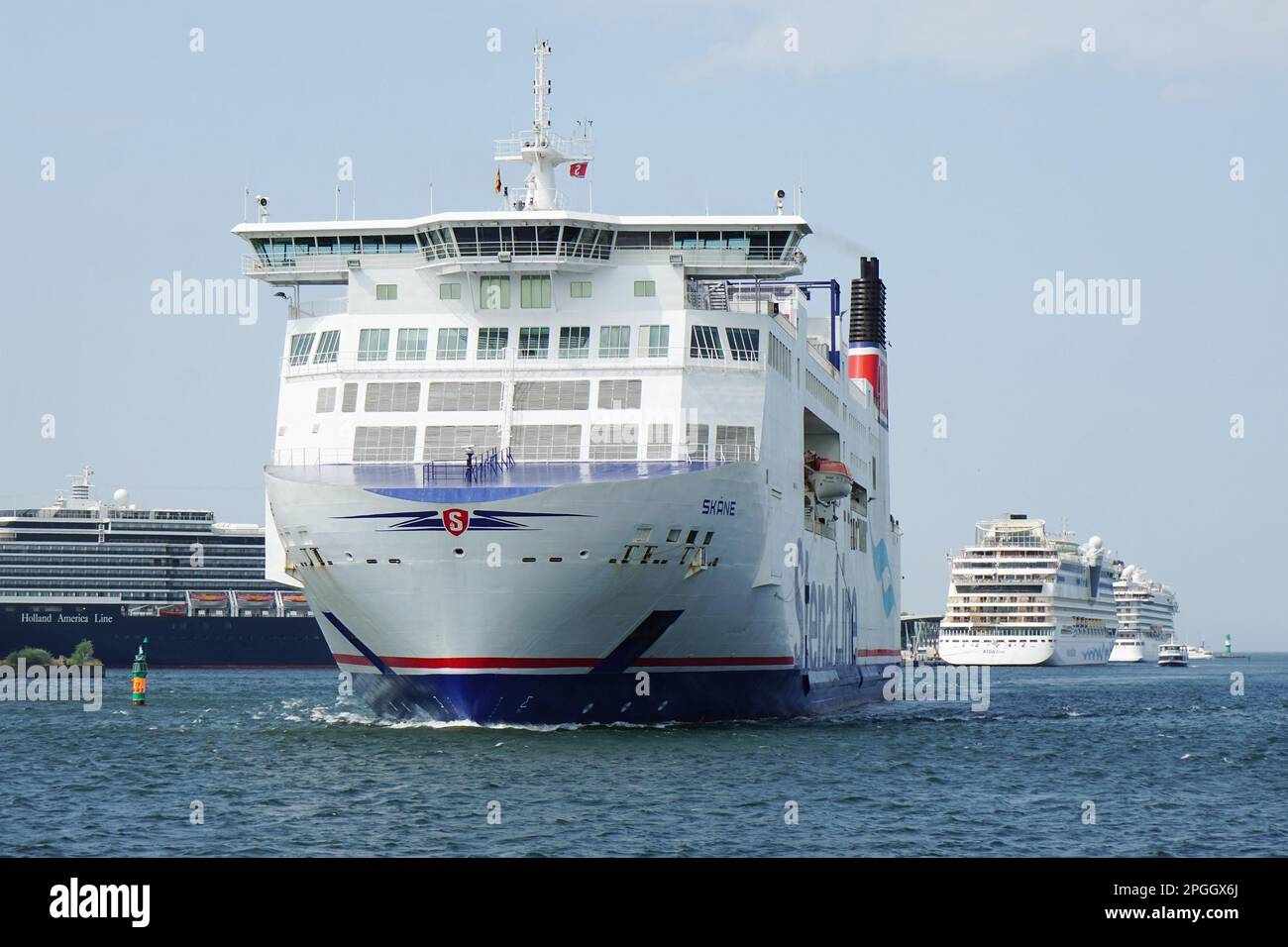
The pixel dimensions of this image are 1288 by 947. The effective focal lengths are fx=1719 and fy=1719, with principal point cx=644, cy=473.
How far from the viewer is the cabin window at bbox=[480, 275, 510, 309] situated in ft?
127

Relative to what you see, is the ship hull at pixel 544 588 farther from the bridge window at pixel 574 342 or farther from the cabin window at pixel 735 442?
the bridge window at pixel 574 342

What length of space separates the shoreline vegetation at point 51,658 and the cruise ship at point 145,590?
191 cm

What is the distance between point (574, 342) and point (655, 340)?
182cm

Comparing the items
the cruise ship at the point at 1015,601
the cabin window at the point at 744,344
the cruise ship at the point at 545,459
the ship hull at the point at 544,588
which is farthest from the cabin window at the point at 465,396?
the cruise ship at the point at 1015,601

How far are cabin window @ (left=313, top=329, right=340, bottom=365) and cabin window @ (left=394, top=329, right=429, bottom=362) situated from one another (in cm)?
157

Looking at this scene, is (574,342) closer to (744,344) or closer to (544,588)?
(744,344)

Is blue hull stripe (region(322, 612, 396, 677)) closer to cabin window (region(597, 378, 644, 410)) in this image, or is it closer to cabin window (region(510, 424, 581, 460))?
cabin window (region(510, 424, 581, 460))

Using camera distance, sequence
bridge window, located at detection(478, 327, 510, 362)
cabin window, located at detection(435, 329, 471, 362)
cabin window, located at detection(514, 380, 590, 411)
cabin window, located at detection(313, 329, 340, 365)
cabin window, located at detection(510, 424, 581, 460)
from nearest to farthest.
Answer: cabin window, located at detection(510, 424, 581, 460)
cabin window, located at detection(514, 380, 590, 411)
bridge window, located at detection(478, 327, 510, 362)
cabin window, located at detection(435, 329, 471, 362)
cabin window, located at detection(313, 329, 340, 365)

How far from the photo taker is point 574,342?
38.6 metres

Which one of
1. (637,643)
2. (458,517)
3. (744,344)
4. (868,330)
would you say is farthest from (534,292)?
(868,330)

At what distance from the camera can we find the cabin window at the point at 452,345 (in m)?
38.5
